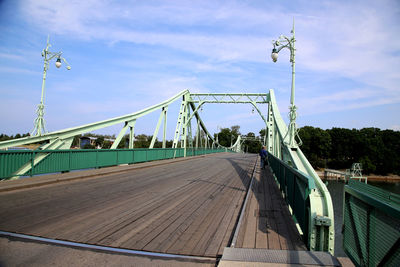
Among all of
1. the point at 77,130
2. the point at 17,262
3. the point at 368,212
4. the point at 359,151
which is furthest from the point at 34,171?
the point at 359,151

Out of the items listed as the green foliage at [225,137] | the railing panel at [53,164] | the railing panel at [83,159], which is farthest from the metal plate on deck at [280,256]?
the green foliage at [225,137]

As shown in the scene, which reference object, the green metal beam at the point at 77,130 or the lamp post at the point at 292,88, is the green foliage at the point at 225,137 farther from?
the lamp post at the point at 292,88

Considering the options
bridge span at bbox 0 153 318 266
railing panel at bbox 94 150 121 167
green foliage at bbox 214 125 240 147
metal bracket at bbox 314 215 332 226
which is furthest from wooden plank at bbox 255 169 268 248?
green foliage at bbox 214 125 240 147

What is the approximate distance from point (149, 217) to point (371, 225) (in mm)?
3797

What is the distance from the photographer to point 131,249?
3793mm

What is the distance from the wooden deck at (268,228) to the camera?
407cm

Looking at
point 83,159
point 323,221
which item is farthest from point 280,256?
point 83,159

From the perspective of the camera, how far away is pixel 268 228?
4.85 m

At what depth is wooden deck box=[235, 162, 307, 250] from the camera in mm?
4066

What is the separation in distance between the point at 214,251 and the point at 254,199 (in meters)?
3.87

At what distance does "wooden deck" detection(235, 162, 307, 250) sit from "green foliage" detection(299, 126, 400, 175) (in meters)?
68.8

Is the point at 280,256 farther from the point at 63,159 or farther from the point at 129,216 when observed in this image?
the point at 63,159

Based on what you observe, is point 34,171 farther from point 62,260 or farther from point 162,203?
point 62,260

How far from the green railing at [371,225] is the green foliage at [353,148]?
71.3m
